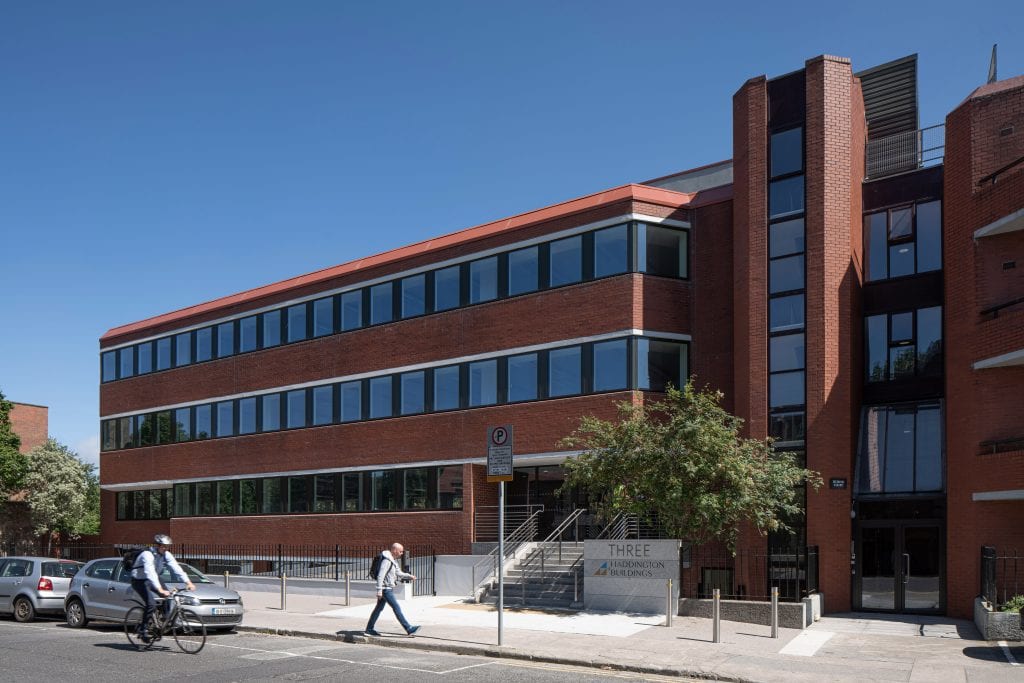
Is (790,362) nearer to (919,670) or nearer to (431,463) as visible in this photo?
(919,670)

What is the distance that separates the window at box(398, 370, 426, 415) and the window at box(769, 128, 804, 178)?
12.6 m

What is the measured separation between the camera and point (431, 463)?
31531 mm

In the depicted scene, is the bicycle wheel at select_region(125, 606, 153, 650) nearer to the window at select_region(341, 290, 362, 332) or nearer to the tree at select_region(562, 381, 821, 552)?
the tree at select_region(562, 381, 821, 552)

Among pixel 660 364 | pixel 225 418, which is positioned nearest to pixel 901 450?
pixel 660 364

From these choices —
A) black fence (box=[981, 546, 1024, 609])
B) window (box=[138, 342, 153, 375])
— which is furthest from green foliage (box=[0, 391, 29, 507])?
black fence (box=[981, 546, 1024, 609])

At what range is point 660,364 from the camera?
27.0 meters

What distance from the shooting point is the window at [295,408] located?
36656 millimetres

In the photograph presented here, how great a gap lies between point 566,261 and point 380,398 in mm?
8597

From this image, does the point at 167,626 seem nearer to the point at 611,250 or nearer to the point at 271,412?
the point at 611,250

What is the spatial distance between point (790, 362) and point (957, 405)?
3.60 m

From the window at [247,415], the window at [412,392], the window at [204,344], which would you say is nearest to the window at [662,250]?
the window at [412,392]

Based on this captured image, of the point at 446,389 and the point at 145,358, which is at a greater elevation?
the point at 145,358

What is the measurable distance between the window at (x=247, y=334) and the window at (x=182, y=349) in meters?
3.56

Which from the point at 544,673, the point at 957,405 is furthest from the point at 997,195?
the point at 544,673
